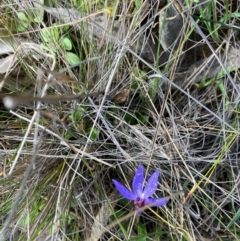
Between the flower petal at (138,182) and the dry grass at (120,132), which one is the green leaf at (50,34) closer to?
the dry grass at (120,132)

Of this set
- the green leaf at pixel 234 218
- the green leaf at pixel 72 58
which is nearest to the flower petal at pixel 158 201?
the green leaf at pixel 234 218

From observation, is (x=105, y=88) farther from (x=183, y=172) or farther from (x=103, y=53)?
(x=183, y=172)

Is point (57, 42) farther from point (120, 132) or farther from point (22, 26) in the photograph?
point (120, 132)

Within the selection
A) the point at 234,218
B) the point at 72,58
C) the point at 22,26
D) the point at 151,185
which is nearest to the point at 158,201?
the point at 151,185

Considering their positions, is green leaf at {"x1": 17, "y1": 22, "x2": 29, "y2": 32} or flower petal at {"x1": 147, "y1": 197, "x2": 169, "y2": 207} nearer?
flower petal at {"x1": 147, "y1": 197, "x2": 169, "y2": 207}

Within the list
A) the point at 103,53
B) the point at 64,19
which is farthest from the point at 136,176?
the point at 64,19

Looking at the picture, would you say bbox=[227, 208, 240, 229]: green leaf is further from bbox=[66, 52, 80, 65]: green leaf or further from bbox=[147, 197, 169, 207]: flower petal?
bbox=[66, 52, 80, 65]: green leaf

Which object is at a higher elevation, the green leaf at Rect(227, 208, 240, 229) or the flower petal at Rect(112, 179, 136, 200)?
the flower petal at Rect(112, 179, 136, 200)

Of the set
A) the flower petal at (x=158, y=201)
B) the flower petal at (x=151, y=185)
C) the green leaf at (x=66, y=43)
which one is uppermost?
the green leaf at (x=66, y=43)

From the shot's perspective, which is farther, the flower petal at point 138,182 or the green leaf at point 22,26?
the green leaf at point 22,26

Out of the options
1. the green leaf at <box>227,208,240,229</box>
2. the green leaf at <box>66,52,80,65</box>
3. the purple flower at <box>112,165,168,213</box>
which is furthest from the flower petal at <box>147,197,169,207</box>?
the green leaf at <box>66,52,80,65</box>
